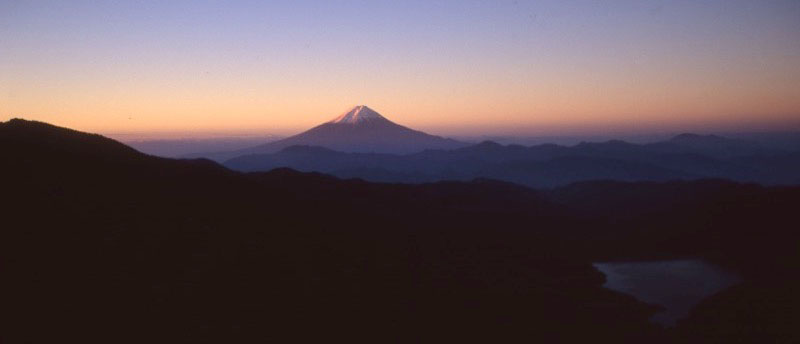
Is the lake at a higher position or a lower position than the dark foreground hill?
lower

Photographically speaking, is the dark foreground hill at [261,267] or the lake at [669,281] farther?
the lake at [669,281]

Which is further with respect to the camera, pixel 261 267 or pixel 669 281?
pixel 669 281

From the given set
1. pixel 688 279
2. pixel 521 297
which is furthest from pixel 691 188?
pixel 521 297

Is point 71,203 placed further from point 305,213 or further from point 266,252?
point 305,213

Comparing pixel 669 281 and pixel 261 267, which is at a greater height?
pixel 261 267
